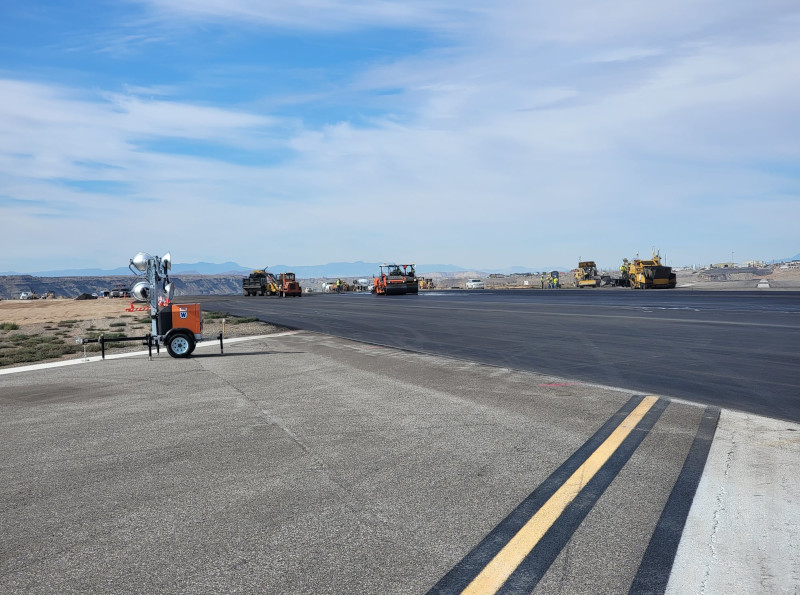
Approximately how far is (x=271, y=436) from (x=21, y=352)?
14.7 m

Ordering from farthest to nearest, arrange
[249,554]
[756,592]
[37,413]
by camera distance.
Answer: [37,413]
[249,554]
[756,592]

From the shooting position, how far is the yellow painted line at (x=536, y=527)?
11.4ft

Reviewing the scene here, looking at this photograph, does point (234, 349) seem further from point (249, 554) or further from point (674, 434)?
point (249, 554)

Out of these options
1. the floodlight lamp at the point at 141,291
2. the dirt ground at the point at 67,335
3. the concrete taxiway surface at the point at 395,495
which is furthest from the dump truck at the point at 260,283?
the concrete taxiway surface at the point at 395,495

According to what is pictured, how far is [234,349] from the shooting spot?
53.9 feet

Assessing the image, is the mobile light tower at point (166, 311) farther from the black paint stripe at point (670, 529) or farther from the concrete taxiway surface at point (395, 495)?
the black paint stripe at point (670, 529)

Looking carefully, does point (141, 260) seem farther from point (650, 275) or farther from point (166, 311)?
Answer: point (650, 275)

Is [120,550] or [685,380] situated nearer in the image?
[120,550]

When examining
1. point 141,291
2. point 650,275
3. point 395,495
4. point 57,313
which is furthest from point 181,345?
point 650,275

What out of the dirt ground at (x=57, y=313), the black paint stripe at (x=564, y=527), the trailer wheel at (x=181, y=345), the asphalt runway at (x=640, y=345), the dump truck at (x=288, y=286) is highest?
the dump truck at (x=288, y=286)

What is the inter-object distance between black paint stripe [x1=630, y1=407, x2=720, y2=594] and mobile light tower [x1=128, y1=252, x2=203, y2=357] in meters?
11.1

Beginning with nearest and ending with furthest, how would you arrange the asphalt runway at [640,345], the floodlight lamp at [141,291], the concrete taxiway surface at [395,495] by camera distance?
the concrete taxiway surface at [395,495] < the asphalt runway at [640,345] < the floodlight lamp at [141,291]

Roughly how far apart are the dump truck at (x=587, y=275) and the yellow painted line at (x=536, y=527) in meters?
70.6

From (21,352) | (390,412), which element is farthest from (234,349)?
(390,412)
